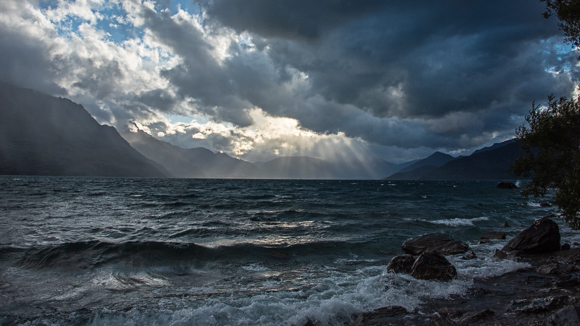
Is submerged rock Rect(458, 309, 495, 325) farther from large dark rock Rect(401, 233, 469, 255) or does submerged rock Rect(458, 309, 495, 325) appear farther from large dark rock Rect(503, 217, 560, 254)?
large dark rock Rect(503, 217, 560, 254)

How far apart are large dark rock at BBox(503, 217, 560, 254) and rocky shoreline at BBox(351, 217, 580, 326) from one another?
2370mm

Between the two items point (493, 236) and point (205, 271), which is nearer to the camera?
point (205, 271)

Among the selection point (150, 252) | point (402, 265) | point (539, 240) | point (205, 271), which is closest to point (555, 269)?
point (539, 240)

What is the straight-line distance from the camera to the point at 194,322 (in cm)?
906

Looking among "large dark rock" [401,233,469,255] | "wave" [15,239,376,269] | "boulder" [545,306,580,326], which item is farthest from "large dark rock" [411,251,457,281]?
"wave" [15,239,376,269]

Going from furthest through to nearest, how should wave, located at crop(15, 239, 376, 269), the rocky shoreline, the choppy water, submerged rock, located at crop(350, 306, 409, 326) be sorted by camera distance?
1. wave, located at crop(15, 239, 376, 269)
2. the choppy water
3. submerged rock, located at crop(350, 306, 409, 326)
4. the rocky shoreline

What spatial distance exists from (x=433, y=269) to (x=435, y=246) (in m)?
7.67

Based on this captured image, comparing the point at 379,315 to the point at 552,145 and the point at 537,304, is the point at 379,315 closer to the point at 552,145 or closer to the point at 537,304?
the point at 537,304

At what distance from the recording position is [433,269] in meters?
12.6

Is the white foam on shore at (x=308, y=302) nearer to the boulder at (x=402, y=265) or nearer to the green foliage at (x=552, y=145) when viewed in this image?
the boulder at (x=402, y=265)

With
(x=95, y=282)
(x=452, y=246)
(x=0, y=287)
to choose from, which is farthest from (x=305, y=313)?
(x=452, y=246)

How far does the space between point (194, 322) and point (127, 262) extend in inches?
372

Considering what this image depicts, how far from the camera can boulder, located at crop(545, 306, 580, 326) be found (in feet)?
20.8

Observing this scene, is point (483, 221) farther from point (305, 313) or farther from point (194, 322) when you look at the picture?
point (194, 322)
